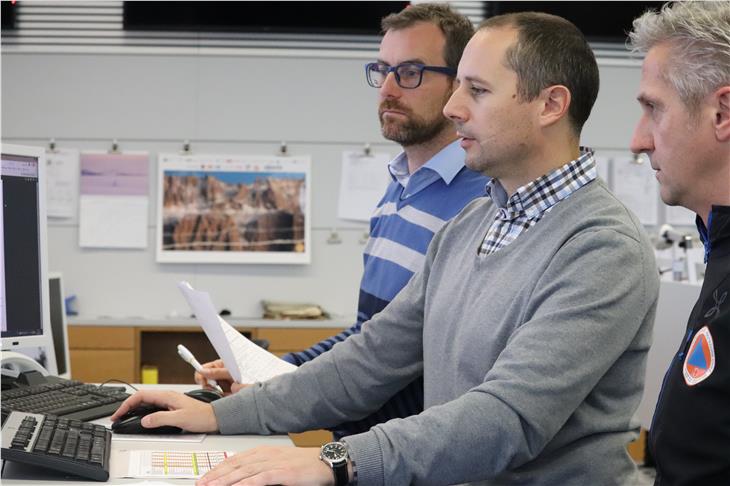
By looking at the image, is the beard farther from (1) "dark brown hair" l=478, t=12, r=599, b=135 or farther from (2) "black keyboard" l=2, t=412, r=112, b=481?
(2) "black keyboard" l=2, t=412, r=112, b=481

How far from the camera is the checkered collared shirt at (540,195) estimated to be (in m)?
1.56

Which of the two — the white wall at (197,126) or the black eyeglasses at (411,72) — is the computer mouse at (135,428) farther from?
the white wall at (197,126)

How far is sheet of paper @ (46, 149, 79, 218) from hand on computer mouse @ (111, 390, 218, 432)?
3.21m

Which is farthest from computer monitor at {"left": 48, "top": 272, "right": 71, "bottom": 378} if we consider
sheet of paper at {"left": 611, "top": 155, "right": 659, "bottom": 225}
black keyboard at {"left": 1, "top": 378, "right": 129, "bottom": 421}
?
sheet of paper at {"left": 611, "top": 155, "right": 659, "bottom": 225}

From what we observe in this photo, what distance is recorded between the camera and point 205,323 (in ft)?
6.27

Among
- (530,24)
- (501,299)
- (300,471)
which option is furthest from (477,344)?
(530,24)

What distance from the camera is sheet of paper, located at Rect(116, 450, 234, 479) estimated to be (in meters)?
1.44

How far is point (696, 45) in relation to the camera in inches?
51.6

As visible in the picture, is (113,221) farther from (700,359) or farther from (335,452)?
(700,359)

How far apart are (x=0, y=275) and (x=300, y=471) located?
0.95 meters

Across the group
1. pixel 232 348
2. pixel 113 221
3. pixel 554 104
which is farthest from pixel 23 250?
pixel 113 221

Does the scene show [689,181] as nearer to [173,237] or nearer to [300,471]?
[300,471]

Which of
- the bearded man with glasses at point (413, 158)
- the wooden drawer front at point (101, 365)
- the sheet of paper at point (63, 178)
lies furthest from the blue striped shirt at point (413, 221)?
the sheet of paper at point (63, 178)

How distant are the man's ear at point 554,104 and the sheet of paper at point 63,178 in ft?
11.9
